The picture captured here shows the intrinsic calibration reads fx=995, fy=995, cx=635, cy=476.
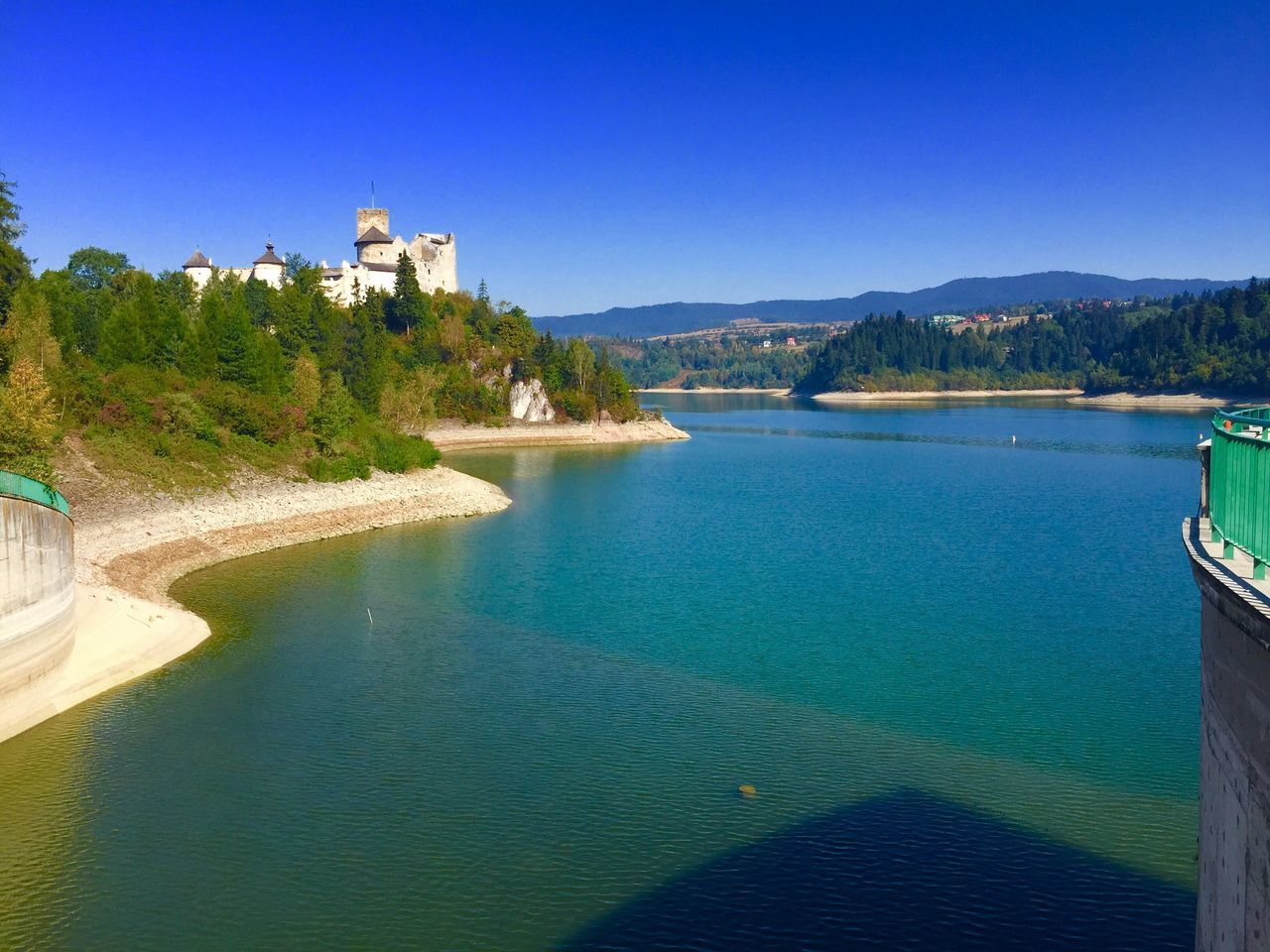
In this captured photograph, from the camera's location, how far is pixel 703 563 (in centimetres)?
3219

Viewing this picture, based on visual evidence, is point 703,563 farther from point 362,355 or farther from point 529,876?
point 362,355

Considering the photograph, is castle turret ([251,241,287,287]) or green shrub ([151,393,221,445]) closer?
green shrub ([151,393,221,445])

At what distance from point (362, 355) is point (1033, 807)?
59038 millimetres

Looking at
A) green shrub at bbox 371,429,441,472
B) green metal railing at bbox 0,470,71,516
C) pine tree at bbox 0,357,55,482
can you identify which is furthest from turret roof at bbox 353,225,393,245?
green metal railing at bbox 0,470,71,516

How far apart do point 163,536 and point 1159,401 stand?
403 ft

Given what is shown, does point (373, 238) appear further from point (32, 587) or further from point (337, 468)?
point (32, 587)

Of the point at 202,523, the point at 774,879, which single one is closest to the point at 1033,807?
the point at 774,879

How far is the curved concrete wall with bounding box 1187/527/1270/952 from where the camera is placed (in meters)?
6.40

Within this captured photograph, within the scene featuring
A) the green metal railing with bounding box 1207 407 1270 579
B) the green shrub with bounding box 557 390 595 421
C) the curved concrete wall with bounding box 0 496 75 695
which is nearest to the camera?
the green metal railing with bounding box 1207 407 1270 579

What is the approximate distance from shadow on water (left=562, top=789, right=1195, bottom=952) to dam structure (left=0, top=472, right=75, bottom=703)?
11.8m

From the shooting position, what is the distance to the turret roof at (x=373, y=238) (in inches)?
3501

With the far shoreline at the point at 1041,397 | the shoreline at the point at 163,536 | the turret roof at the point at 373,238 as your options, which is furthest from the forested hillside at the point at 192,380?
the far shoreline at the point at 1041,397

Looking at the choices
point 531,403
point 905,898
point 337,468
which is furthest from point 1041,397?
point 905,898

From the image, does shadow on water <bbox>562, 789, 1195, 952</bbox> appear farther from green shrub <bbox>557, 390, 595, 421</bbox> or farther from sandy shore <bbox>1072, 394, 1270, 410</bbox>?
sandy shore <bbox>1072, 394, 1270, 410</bbox>
